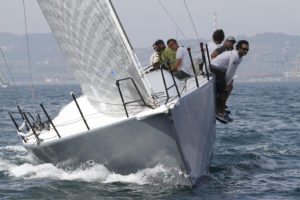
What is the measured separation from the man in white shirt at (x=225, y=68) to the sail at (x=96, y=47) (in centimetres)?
183

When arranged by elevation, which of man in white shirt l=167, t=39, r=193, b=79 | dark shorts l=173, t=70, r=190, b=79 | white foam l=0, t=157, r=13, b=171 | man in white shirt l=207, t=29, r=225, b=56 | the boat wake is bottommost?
white foam l=0, t=157, r=13, b=171

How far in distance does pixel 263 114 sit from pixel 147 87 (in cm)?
1213

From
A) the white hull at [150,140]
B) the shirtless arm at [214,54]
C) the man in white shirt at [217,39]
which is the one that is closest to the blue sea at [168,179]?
the white hull at [150,140]

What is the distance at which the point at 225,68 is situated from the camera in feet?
25.6

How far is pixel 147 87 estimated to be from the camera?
248 inches

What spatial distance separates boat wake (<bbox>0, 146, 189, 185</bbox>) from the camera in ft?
21.4

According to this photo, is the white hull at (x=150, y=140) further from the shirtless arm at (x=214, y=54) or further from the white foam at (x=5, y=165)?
the white foam at (x=5, y=165)

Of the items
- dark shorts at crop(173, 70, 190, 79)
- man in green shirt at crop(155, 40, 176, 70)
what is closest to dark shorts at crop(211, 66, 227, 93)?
dark shorts at crop(173, 70, 190, 79)

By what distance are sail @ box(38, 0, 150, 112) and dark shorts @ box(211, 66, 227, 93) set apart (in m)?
1.88

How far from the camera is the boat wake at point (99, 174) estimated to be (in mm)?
6508

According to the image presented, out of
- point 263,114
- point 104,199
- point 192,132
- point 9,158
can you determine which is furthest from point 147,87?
point 263,114

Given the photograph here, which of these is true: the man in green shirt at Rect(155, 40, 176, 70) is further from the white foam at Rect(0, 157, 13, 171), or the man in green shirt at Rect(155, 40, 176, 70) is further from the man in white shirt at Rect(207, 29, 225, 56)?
the white foam at Rect(0, 157, 13, 171)

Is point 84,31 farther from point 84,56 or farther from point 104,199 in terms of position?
point 104,199

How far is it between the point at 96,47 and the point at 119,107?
2.73 ft
